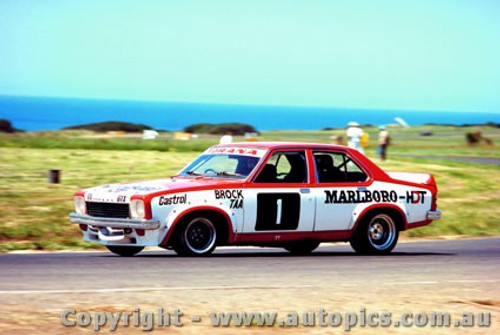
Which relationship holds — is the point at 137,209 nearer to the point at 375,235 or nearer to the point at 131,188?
the point at 131,188

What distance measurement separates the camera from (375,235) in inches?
562

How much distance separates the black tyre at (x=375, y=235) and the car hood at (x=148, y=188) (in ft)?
7.03

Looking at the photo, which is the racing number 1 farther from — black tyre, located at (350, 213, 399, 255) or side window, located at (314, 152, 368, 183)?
black tyre, located at (350, 213, 399, 255)

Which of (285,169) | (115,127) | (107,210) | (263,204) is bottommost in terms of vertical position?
(107,210)

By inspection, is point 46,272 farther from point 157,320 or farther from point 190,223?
point 157,320

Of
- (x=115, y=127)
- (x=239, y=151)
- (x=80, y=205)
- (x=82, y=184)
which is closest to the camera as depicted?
(x=80, y=205)

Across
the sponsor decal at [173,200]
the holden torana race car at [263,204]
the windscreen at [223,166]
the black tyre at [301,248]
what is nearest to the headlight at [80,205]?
the holden torana race car at [263,204]

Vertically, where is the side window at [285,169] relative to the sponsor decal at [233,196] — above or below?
above

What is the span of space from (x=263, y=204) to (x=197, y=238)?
102 cm

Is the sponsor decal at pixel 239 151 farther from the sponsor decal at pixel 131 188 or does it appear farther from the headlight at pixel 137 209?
the headlight at pixel 137 209

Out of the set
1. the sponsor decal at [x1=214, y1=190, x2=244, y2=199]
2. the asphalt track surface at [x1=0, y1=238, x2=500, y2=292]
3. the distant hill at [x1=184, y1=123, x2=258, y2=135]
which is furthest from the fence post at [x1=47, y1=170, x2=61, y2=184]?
the distant hill at [x1=184, y1=123, x2=258, y2=135]

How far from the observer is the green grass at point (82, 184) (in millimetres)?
16500

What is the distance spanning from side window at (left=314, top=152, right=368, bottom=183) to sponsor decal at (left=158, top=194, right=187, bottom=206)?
2227 millimetres

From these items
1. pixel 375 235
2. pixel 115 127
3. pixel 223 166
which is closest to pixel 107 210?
pixel 223 166
